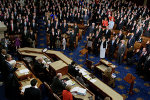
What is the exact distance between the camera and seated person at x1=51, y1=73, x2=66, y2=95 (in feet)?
15.1

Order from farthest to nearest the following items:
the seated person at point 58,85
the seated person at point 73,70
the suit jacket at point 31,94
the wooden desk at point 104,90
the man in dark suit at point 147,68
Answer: the man in dark suit at point 147,68 < the seated person at point 73,70 < the wooden desk at point 104,90 < the seated person at point 58,85 < the suit jacket at point 31,94

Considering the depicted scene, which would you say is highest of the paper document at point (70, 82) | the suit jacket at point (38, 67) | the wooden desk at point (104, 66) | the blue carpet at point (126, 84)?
the suit jacket at point (38, 67)

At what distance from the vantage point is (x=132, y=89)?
6.26 meters

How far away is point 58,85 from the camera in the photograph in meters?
4.64

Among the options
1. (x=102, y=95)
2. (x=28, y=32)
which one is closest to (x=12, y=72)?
(x=102, y=95)

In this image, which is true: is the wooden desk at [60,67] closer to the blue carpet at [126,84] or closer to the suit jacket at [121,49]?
the blue carpet at [126,84]

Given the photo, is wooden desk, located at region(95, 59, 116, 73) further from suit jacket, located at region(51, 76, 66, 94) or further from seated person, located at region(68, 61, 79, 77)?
suit jacket, located at region(51, 76, 66, 94)

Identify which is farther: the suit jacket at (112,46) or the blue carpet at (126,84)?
the suit jacket at (112,46)

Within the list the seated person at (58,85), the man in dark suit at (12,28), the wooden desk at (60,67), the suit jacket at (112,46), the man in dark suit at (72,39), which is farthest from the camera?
the man in dark suit at (12,28)

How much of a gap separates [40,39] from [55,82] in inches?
256

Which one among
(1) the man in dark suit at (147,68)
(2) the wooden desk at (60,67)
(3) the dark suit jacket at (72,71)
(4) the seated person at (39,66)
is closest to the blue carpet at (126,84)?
(1) the man in dark suit at (147,68)

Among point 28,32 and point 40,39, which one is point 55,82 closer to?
point 28,32

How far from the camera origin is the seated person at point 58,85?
4.60 meters

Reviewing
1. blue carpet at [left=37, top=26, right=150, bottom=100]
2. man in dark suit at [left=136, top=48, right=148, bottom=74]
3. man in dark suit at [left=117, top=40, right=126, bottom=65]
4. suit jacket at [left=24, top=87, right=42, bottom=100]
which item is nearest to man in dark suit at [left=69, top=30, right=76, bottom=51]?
blue carpet at [left=37, top=26, right=150, bottom=100]
